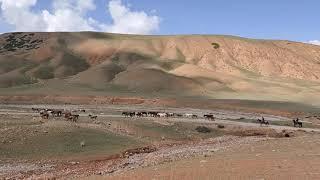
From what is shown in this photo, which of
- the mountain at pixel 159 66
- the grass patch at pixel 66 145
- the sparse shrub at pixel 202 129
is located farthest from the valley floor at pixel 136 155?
the mountain at pixel 159 66

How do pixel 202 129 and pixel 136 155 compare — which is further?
pixel 202 129

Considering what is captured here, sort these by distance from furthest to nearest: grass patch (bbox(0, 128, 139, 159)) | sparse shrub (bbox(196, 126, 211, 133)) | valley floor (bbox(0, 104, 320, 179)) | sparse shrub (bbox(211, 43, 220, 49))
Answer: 1. sparse shrub (bbox(211, 43, 220, 49))
2. sparse shrub (bbox(196, 126, 211, 133))
3. grass patch (bbox(0, 128, 139, 159))
4. valley floor (bbox(0, 104, 320, 179))

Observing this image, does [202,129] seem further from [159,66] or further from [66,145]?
[159,66]

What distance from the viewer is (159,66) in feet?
478

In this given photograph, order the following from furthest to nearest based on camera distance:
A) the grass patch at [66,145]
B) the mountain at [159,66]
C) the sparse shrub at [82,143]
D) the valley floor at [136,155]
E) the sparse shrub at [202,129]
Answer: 1. the mountain at [159,66]
2. the sparse shrub at [202,129]
3. the sparse shrub at [82,143]
4. the grass patch at [66,145]
5. the valley floor at [136,155]

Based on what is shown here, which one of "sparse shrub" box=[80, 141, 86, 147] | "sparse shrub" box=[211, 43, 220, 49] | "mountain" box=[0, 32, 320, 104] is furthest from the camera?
"sparse shrub" box=[211, 43, 220, 49]

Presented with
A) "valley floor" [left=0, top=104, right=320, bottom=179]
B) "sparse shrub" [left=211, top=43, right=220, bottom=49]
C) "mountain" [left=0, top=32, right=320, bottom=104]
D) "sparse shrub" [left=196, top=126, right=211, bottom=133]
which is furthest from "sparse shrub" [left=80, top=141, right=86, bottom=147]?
"sparse shrub" [left=211, top=43, right=220, bottom=49]

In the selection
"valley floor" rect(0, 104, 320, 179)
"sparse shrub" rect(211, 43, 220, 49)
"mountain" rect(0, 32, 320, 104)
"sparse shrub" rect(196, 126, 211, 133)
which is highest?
"sparse shrub" rect(211, 43, 220, 49)

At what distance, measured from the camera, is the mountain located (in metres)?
115

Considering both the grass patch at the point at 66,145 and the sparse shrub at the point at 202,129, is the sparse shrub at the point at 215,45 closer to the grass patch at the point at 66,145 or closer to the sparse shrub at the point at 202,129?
the sparse shrub at the point at 202,129

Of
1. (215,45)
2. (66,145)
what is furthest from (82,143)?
(215,45)

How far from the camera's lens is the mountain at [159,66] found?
114750 millimetres

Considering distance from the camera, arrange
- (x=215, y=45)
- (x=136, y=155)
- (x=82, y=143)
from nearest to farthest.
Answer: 1. (x=136, y=155)
2. (x=82, y=143)
3. (x=215, y=45)

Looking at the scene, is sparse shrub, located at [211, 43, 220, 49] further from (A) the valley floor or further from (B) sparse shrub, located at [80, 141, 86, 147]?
(B) sparse shrub, located at [80, 141, 86, 147]
